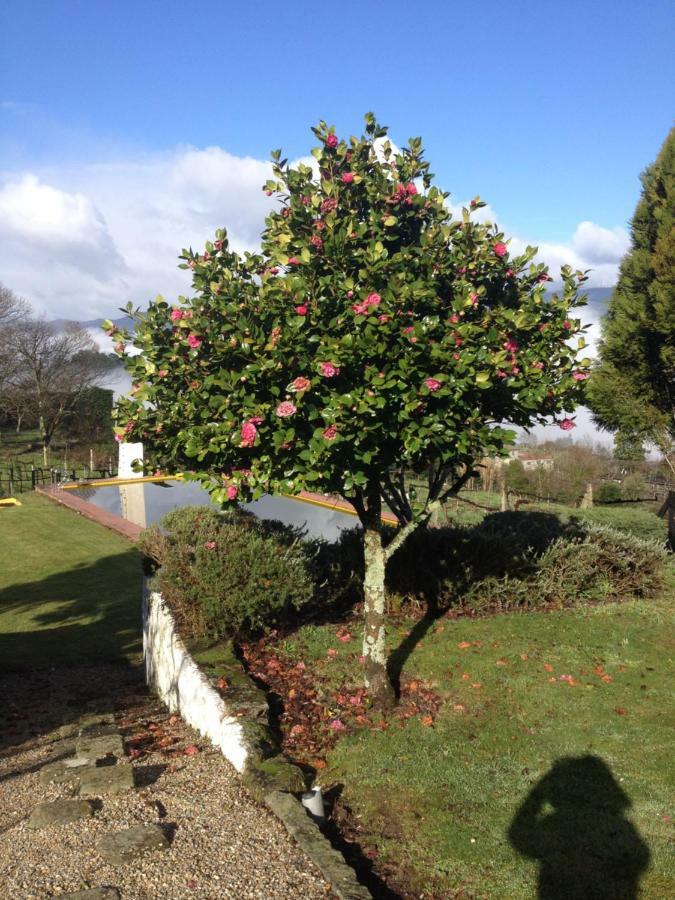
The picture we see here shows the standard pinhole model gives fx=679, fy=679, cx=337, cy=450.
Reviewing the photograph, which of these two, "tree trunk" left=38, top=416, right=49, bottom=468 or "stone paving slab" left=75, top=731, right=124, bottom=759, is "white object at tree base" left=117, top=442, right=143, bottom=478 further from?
"stone paving slab" left=75, top=731, right=124, bottom=759

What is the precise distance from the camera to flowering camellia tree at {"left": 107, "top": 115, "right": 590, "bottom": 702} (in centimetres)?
564

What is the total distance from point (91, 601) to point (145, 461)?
28.2 feet

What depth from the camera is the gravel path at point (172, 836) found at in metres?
3.94

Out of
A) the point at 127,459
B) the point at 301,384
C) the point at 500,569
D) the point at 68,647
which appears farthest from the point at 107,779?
the point at 127,459

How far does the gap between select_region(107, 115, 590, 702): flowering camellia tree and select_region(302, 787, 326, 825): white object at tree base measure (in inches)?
79.6

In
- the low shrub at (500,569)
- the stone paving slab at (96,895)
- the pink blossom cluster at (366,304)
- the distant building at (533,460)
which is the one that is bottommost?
the stone paving slab at (96,895)

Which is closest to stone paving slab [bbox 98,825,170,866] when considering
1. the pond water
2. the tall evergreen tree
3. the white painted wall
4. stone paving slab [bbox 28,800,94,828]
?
stone paving slab [bbox 28,800,94,828]

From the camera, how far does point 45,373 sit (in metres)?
43.4

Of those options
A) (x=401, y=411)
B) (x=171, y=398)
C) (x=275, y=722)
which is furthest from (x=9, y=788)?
(x=401, y=411)

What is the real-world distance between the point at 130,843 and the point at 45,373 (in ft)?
142

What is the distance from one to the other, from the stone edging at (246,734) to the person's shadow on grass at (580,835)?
137cm

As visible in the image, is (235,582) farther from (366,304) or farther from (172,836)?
(366,304)

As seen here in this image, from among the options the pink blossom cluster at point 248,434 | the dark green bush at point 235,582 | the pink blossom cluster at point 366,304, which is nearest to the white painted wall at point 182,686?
the dark green bush at point 235,582

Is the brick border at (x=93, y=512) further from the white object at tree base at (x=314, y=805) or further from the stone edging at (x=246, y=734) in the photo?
the white object at tree base at (x=314, y=805)
